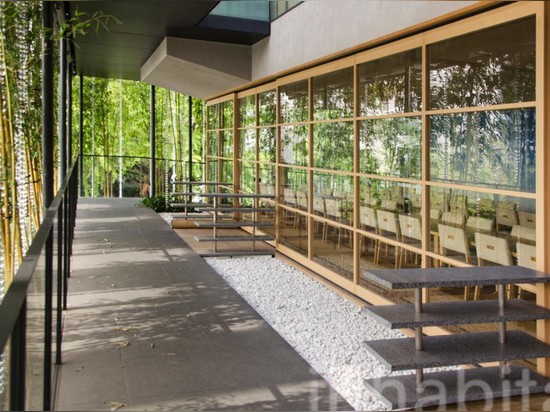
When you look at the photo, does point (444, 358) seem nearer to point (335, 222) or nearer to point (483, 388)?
point (483, 388)

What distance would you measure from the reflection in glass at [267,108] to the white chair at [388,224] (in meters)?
3.53

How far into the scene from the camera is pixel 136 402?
328 centimetres

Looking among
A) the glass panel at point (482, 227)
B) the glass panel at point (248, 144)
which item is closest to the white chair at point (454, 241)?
the glass panel at point (482, 227)

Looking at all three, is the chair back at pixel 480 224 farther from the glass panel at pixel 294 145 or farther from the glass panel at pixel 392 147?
the glass panel at pixel 294 145

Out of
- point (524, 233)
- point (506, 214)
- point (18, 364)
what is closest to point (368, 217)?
point (506, 214)

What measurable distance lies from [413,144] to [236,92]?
20.9ft

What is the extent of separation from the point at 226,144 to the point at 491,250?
8189 millimetres

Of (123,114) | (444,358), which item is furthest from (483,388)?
(123,114)

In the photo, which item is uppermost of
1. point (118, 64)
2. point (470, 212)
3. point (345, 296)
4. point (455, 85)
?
point (118, 64)

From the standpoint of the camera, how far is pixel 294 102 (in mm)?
8062

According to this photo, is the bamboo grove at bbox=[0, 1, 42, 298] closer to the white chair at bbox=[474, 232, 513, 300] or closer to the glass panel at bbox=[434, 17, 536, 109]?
the glass panel at bbox=[434, 17, 536, 109]

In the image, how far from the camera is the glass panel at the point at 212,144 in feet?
41.5

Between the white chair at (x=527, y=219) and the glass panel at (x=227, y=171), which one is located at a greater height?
the glass panel at (x=227, y=171)

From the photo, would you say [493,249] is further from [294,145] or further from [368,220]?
[294,145]
